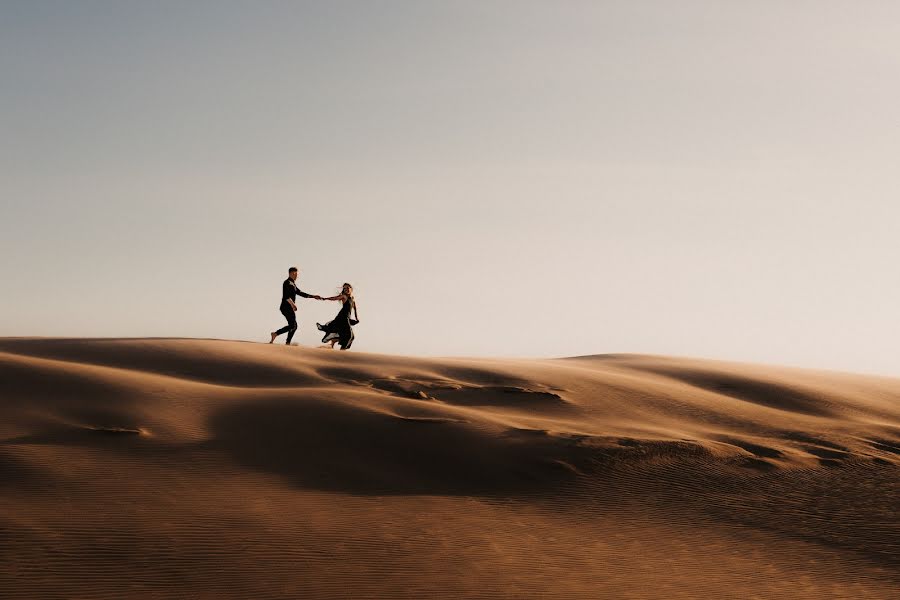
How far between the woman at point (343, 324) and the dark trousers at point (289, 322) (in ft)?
1.98

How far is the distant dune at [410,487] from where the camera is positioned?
853cm

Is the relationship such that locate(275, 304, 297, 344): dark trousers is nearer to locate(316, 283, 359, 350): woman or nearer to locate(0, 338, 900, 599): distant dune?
locate(316, 283, 359, 350): woman

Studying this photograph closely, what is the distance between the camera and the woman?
2094cm

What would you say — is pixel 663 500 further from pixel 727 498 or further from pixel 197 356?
pixel 197 356

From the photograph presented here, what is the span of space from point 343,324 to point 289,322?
4.49 ft

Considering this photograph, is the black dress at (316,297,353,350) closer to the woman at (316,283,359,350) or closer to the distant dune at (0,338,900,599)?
the woman at (316,283,359,350)

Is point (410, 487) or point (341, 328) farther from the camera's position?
point (341, 328)

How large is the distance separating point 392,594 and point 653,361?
21.2 meters

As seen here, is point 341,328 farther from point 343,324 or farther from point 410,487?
point 410,487

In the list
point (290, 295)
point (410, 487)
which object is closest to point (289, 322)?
point (290, 295)

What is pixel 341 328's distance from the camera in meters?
21.2

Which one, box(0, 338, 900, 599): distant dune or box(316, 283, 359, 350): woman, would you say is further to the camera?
box(316, 283, 359, 350): woman

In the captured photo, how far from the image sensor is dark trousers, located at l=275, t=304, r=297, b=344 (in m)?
21.2

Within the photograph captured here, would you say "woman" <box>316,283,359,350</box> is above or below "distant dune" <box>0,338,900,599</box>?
above
